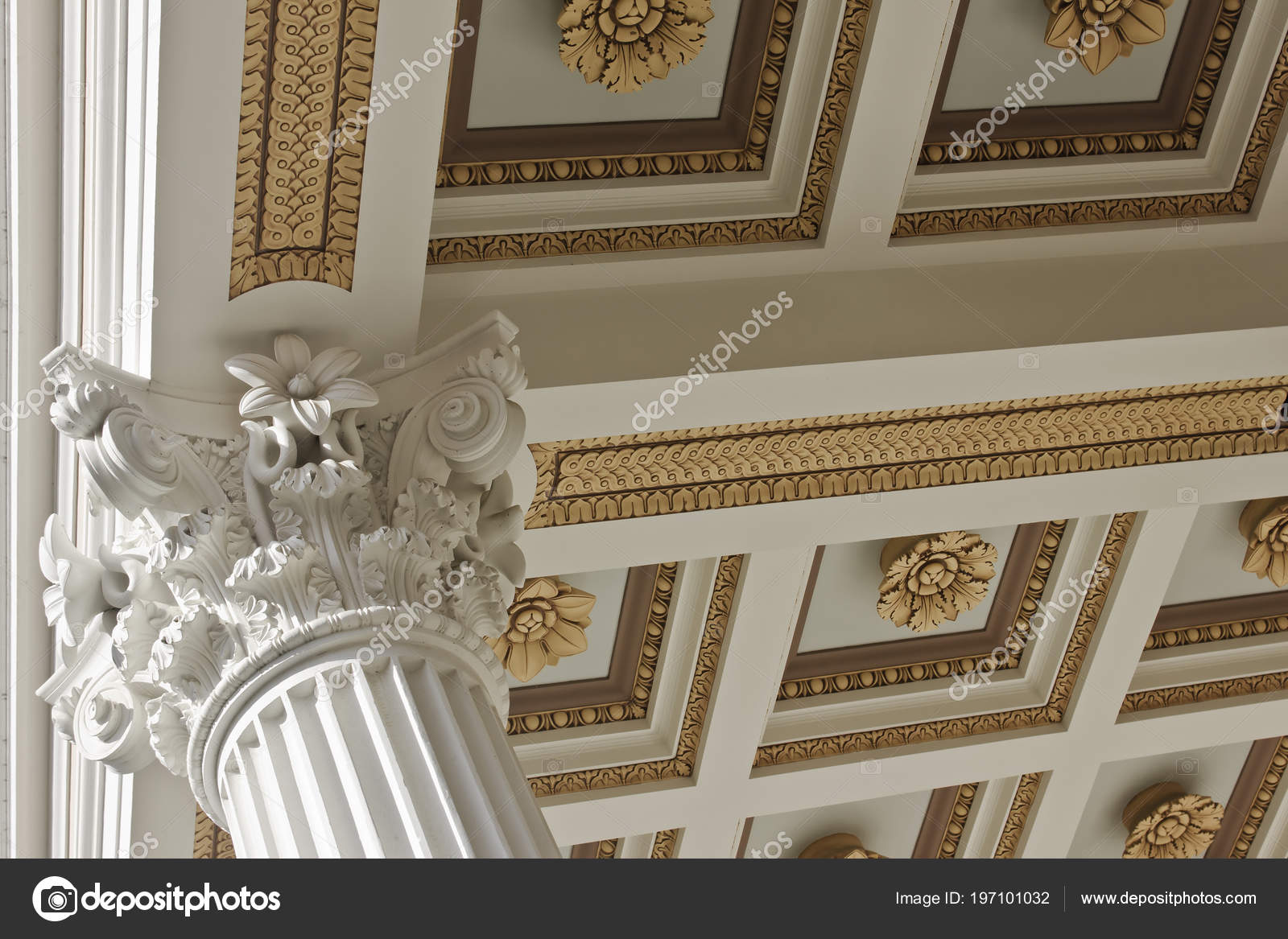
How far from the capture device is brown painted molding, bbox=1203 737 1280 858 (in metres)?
7.25

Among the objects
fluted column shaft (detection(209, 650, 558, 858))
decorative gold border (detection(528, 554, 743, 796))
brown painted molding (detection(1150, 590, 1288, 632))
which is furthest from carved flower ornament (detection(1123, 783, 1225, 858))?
fluted column shaft (detection(209, 650, 558, 858))

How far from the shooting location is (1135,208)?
523 centimetres

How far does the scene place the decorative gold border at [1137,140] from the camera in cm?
497

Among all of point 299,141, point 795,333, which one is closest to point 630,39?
point 795,333

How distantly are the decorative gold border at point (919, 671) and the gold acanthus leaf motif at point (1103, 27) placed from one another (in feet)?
6.83

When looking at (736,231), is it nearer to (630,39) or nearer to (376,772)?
(630,39)

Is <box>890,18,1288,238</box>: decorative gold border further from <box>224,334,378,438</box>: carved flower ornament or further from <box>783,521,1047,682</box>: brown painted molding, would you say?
<box>224,334,378,438</box>: carved flower ornament

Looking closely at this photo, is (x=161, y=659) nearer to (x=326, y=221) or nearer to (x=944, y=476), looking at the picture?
(x=326, y=221)

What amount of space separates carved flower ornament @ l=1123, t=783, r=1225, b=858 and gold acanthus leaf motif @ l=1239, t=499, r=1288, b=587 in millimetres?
1386

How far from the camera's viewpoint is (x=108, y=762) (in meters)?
3.73
